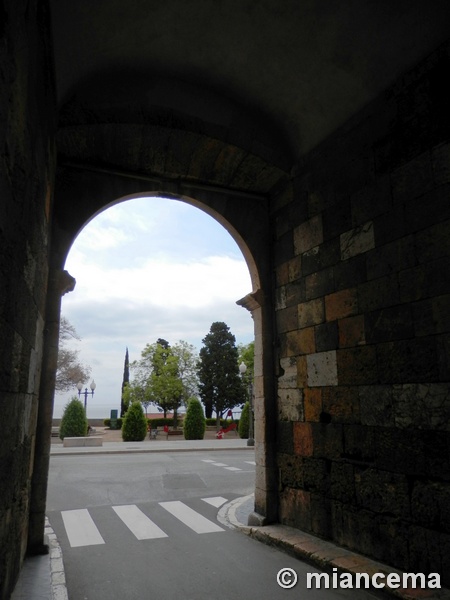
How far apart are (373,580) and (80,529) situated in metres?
3.29

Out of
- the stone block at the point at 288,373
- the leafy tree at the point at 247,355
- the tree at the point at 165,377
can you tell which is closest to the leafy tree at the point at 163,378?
the tree at the point at 165,377

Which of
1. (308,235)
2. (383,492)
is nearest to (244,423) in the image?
(308,235)

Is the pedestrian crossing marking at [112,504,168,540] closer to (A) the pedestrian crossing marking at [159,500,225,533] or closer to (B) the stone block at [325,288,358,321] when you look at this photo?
(A) the pedestrian crossing marking at [159,500,225,533]

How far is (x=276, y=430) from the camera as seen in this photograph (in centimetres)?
488

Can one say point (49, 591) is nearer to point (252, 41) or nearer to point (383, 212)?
point (383, 212)

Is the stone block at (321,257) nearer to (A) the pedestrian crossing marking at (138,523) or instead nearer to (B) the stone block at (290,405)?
(B) the stone block at (290,405)

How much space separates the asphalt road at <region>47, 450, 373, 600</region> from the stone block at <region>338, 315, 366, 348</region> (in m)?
1.92

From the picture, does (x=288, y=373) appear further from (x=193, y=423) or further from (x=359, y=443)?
(x=193, y=423)

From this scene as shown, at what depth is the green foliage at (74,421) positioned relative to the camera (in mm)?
15602

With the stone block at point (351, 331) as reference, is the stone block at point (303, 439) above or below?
below

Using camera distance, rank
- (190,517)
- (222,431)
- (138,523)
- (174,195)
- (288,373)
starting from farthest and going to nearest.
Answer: (222,431)
(190,517)
(174,195)
(138,523)
(288,373)

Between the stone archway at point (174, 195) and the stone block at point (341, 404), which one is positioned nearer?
the stone block at point (341, 404)

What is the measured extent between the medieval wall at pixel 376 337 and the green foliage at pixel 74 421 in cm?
1275

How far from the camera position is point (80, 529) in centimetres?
486
